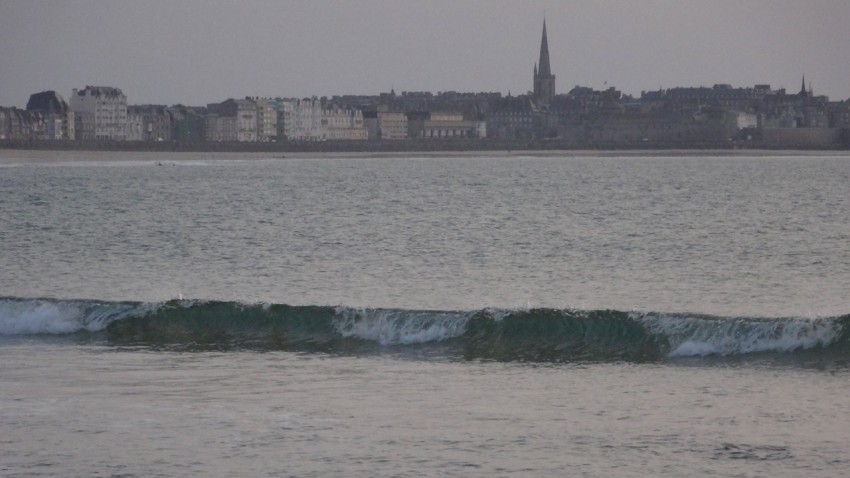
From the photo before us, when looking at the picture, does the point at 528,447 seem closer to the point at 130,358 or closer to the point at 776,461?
the point at 776,461

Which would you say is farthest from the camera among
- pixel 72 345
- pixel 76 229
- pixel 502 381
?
pixel 76 229

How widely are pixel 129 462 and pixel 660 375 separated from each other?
7985 millimetres

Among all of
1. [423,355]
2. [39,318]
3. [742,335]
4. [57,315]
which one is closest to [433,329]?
[423,355]

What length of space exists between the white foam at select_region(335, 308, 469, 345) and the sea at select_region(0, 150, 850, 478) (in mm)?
53

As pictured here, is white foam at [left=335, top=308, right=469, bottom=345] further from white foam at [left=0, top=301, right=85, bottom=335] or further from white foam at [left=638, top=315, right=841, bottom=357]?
white foam at [left=0, top=301, right=85, bottom=335]

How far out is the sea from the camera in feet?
51.2

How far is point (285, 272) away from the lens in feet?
118

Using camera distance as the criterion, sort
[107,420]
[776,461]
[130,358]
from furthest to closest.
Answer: [130,358], [107,420], [776,461]

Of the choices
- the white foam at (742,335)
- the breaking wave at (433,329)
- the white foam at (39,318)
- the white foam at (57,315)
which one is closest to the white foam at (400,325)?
the breaking wave at (433,329)

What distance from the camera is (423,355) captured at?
74.1ft

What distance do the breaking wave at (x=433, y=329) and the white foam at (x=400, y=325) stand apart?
16mm

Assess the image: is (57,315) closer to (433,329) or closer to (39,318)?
(39,318)

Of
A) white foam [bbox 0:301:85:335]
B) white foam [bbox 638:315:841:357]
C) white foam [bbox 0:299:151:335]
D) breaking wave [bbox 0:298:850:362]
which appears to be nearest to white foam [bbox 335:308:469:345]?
breaking wave [bbox 0:298:850:362]

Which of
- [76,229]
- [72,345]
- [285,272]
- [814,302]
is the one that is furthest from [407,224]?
[72,345]
